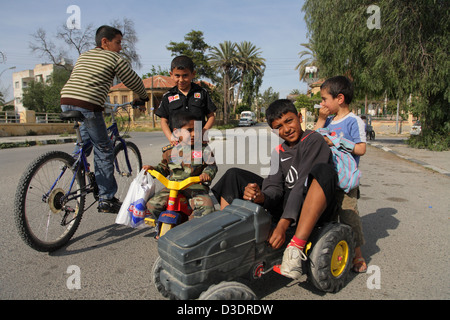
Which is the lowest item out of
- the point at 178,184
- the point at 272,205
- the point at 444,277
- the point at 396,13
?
the point at 444,277

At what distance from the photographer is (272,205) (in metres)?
2.52

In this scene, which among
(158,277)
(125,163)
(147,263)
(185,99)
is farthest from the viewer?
(125,163)

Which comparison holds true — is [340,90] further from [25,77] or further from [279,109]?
[25,77]

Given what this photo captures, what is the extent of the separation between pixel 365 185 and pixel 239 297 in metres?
4.97

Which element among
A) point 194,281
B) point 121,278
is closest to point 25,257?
point 121,278

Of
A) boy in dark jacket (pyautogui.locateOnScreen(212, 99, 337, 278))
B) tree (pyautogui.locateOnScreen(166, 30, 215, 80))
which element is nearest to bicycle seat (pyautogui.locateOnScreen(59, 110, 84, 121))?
boy in dark jacket (pyautogui.locateOnScreen(212, 99, 337, 278))

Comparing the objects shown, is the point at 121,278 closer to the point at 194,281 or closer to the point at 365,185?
the point at 194,281

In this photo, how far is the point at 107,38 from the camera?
329cm

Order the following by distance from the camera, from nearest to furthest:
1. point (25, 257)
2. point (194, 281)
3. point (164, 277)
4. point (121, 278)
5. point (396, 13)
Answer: point (194, 281) → point (164, 277) → point (121, 278) → point (25, 257) → point (396, 13)

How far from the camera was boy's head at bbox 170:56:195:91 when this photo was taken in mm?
3203

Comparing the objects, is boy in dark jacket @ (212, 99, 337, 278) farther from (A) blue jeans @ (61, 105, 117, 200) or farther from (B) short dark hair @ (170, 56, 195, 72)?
(A) blue jeans @ (61, 105, 117, 200)

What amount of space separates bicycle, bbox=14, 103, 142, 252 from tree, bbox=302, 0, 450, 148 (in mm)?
11410

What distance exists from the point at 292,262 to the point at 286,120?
1.11 meters

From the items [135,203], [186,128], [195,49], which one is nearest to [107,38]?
[186,128]
